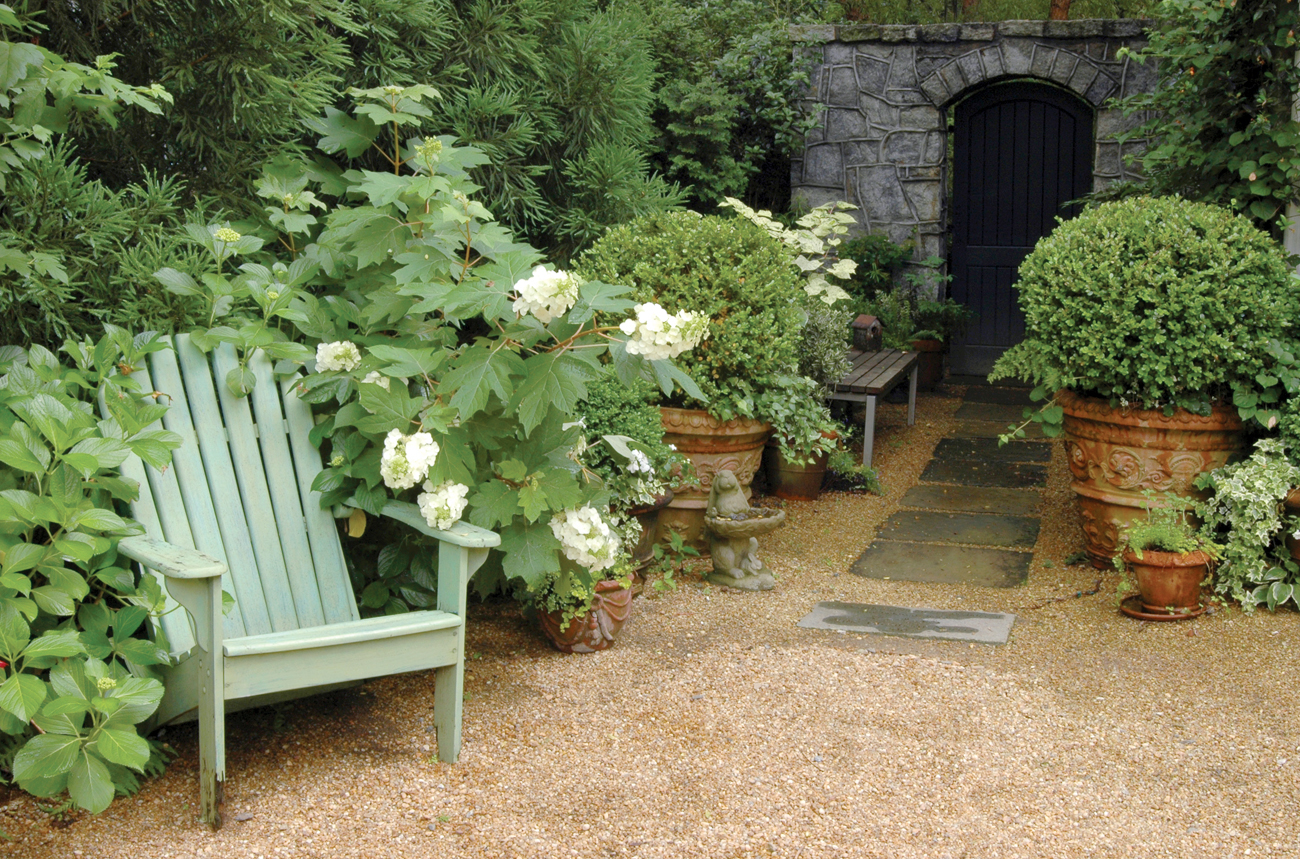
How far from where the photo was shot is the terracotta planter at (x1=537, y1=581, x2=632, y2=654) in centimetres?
347

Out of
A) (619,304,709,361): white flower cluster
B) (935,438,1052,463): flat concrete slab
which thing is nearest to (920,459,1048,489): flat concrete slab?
(935,438,1052,463): flat concrete slab

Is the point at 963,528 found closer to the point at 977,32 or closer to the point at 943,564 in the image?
the point at 943,564

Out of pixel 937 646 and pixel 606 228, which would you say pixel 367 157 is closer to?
pixel 606 228

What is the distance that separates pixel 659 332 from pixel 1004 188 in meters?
6.25

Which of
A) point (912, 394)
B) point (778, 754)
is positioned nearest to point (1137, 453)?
point (778, 754)

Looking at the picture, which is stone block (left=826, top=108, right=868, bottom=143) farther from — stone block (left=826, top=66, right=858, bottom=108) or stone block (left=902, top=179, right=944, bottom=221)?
stone block (left=902, top=179, right=944, bottom=221)

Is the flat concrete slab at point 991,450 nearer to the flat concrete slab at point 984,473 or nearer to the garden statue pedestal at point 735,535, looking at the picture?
the flat concrete slab at point 984,473

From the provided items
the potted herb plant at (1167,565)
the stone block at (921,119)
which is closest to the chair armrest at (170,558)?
the potted herb plant at (1167,565)

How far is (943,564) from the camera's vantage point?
454 centimetres

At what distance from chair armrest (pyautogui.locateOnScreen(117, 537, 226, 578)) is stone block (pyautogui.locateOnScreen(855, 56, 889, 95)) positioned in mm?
6432

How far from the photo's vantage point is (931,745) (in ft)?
9.50

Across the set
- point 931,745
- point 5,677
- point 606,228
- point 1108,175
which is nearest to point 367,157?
point 606,228

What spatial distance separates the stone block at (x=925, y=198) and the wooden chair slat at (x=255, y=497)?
5862 mm

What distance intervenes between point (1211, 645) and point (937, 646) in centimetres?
85
